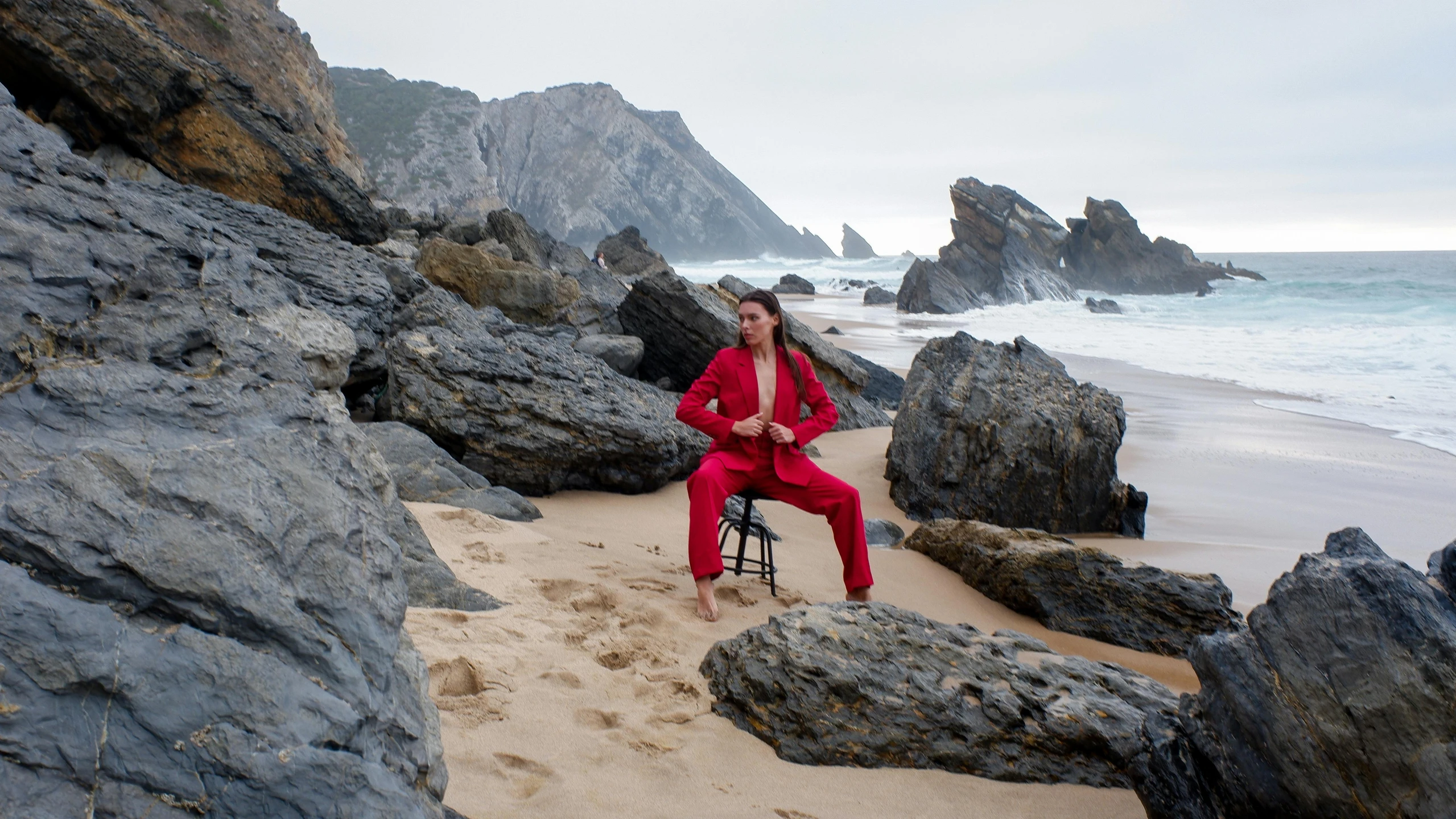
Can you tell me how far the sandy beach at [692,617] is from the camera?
2.46 metres

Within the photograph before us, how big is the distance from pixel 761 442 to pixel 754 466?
118mm

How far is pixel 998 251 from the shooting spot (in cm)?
4441

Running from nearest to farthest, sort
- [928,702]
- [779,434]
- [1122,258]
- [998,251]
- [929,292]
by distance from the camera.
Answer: [928,702]
[779,434]
[929,292]
[998,251]
[1122,258]

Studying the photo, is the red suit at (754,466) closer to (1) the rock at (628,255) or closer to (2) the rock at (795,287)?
(1) the rock at (628,255)

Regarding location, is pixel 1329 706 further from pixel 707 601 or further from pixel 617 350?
pixel 617 350

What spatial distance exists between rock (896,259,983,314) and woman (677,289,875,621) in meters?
29.5

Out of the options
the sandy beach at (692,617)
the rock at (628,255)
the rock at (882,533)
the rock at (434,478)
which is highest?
the rock at (628,255)

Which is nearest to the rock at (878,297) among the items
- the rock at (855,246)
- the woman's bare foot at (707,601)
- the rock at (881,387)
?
the rock at (881,387)

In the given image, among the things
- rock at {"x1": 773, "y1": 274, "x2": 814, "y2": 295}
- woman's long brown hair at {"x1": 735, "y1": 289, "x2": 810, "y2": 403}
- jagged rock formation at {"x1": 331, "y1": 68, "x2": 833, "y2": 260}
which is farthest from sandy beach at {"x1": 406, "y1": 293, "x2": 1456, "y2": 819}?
jagged rock formation at {"x1": 331, "y1": 68, "x2": 833, "y2": 260}

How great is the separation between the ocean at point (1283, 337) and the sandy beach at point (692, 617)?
3238 mm

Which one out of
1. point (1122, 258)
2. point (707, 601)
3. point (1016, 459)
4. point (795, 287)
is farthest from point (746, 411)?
point (1122, 258)

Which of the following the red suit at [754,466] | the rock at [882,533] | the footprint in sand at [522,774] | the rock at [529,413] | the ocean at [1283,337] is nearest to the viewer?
the footprint in sand at [522,774]

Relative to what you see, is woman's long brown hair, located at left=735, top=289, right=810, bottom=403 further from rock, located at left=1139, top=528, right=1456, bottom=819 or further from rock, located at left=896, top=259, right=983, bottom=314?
rock, located at left=896, top=259, right=983, bottom=314

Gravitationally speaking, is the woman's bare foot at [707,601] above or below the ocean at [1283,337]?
below
